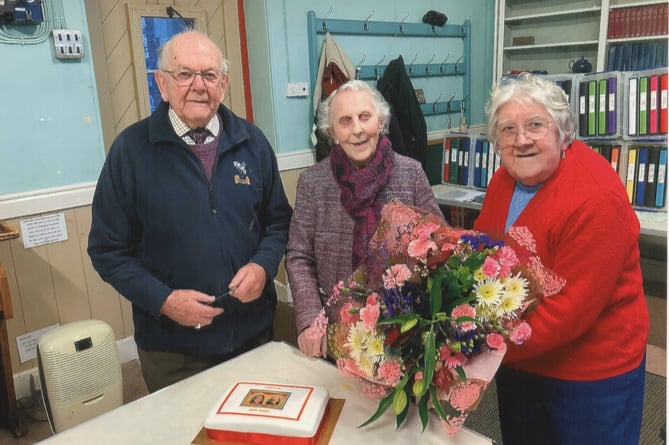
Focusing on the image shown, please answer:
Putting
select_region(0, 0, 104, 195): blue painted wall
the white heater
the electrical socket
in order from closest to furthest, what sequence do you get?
1. the white heater
2. select_region(0, 0, 104, 195): blue painted wall
3. the electrical socket

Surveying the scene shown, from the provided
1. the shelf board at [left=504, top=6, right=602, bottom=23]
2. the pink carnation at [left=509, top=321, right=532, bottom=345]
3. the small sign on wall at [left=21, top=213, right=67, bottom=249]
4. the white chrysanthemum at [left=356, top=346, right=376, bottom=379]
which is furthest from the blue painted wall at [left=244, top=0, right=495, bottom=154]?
the pink carnation at [left=509, top=321, right=532, bottom=345]

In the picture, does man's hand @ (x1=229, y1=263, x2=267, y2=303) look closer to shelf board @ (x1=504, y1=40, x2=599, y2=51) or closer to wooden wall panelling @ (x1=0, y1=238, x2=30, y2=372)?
wooden wall panelling @ (x1=0, y1=238, x2=30, y2=372)

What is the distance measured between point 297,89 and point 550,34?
2769 mm

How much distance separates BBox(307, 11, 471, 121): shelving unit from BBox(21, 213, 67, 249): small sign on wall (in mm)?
1860

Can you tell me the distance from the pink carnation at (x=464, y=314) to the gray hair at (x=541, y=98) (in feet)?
1.73

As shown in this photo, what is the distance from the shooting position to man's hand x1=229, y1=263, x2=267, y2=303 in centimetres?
147

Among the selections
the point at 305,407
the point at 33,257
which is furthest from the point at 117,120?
the point at 305,407

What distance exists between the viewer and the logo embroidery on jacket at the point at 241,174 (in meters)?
1.56

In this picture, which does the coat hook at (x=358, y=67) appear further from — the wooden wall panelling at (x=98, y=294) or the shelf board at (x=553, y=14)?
the wooden wall panelling at (x=98, y=294)

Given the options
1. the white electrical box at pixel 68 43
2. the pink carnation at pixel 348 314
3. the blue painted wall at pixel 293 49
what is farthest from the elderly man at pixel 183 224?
the blue painted wall at pixel 293 49

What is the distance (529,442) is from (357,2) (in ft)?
11.0

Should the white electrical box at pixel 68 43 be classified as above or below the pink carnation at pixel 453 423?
above

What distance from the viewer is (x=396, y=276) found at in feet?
3.45

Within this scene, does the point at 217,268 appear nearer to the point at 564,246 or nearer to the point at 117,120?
the point at 564,246
